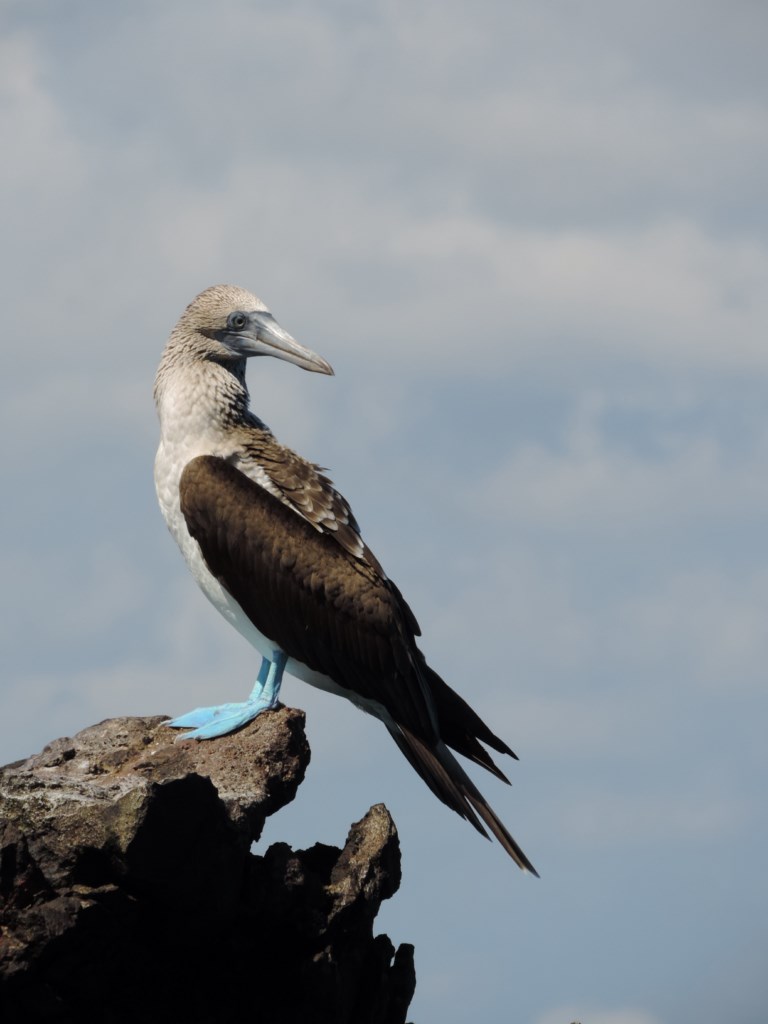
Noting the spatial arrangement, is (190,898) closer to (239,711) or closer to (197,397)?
(239,711)

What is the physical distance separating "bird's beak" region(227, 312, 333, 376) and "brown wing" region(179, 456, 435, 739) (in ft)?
4.20

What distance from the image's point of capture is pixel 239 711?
468 inches

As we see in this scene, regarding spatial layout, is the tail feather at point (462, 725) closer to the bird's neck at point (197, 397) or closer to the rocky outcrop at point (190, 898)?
the rocky outcrop at point (190, 898)

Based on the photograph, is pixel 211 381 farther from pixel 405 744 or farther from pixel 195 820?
pixel 195 820

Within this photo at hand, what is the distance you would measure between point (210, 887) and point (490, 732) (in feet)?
10.4

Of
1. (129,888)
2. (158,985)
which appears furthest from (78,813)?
(158,985)

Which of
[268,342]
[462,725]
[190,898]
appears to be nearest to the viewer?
[190,898]

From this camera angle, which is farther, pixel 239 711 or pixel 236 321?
pixel 236 321

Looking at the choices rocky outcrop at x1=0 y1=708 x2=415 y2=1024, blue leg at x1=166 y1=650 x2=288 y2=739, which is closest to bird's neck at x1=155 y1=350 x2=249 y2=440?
blue leg at x1=166 y1=650 x2=288 y2=739

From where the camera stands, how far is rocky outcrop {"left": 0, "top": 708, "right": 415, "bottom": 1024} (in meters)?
9.50

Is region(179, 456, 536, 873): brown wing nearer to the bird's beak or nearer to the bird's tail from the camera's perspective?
the bird's tail

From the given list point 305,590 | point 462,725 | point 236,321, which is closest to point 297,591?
point 305,590

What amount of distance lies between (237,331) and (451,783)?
13.2ft

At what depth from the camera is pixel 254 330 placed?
13.0 metres
